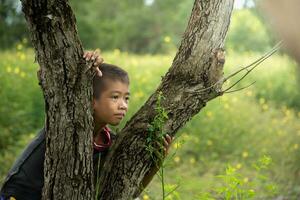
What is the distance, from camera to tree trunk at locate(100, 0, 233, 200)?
2260 mm

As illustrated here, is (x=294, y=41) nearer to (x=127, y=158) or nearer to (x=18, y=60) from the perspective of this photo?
(x=127, y=158)

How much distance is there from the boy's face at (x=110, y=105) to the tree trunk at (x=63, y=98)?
34 centimetres

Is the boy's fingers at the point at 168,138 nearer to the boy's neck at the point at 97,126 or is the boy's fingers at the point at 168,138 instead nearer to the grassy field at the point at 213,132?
the boy's neck at the point at 97,126

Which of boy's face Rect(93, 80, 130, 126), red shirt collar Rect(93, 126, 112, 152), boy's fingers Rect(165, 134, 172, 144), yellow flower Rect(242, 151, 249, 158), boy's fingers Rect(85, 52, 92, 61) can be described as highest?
yellow flower Rect(242, 151, 249, 158)

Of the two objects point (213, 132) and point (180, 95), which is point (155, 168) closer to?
point (180, 95)

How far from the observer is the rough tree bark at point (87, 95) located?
1.89m

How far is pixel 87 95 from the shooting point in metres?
2.01

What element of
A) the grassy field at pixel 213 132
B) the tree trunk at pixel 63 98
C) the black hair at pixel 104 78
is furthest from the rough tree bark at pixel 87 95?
the grassy field at pixel 213 132

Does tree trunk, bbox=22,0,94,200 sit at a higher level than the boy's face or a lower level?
lower

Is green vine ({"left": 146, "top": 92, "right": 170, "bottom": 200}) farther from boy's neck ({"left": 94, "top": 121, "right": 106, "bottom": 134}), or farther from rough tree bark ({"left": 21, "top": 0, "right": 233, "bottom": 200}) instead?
boy's neck ({"left": 94, "top": 121, "right": 106, "bottom": 134})

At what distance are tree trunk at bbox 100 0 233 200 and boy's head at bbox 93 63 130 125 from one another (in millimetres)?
141

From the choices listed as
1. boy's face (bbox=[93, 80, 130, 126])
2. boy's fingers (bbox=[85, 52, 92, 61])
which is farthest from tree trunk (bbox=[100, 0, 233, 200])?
boy's fingers (bbox=[85, 52, 92, 61])

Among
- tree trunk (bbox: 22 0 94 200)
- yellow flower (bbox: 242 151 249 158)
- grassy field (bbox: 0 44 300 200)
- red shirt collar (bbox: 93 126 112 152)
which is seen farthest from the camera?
yellow flower (bbox: 242 151 249 158)

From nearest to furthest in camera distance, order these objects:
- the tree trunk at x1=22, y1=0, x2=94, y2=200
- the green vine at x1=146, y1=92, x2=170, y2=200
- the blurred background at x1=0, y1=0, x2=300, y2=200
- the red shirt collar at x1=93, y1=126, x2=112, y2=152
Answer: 1. the tree trunk at x1=22, y1=0, x2=94, y2=200
2. the green vine at x1=146, y1=92, x2=170, y2=200
3. the red shirt collar at x1=93, y1=126, x2=112, y2=152
4. the blurred background at x1=0, y1=0, x2=300, y2=200
